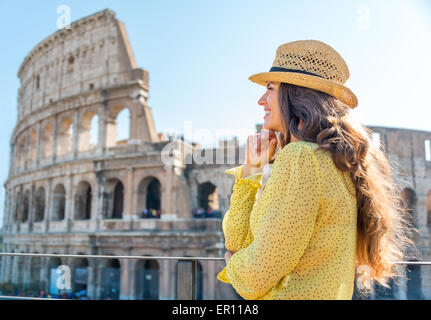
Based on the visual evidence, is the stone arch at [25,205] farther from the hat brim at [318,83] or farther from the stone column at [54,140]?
the hat brim at [318,83]

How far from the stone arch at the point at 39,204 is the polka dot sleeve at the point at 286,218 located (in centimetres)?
2356

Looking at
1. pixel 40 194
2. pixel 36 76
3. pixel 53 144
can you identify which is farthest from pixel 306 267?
pixel 36 76

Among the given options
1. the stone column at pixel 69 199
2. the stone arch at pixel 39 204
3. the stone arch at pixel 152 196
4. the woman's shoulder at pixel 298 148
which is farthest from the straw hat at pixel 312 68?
the stone arch at pixel 39 204

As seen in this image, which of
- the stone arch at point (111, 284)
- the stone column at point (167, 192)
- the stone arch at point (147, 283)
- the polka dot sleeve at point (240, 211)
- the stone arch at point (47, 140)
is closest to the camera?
the polka dot sleeve at point (240, 211)

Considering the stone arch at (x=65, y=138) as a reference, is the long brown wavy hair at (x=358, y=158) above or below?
below

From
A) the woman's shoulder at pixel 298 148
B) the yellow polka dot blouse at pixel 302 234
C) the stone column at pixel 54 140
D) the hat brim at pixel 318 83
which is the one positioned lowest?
the yellow polka dot blouse at pixel 302 234

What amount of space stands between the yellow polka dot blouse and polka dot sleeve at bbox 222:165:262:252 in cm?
23

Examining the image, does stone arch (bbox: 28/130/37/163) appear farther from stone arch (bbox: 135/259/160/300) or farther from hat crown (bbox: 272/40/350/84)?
hat crown (bbox: 272/40/350/84)

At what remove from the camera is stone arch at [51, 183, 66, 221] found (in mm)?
21078

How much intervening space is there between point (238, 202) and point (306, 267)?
44cm

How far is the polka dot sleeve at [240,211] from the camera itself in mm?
1646
